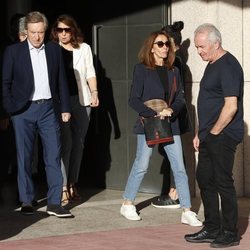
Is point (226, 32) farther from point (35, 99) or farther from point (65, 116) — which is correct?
point (35, 99)

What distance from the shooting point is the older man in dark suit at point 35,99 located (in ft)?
30.7

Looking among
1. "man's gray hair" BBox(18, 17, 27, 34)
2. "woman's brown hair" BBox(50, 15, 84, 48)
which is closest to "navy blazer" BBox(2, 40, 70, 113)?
"man's gray hair" BBox(18, 17, 27, 34)

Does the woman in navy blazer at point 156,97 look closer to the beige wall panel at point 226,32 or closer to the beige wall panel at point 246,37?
the beige wall panel at point 226,32

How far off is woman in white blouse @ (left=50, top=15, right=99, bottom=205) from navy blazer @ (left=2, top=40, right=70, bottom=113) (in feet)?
2.48

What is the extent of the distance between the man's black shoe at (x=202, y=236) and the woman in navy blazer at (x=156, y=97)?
0.82 meters

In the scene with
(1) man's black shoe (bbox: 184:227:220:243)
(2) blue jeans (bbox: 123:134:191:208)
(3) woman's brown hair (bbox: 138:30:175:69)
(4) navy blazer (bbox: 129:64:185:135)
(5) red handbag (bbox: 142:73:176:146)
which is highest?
(3) woman's brown hair (bbox: 138:30:175:69)

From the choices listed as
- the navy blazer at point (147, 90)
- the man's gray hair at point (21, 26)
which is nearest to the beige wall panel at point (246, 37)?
the navy blazer at point (147, 90)

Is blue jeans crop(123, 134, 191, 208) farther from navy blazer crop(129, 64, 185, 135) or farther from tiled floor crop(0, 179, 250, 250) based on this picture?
tiled floor crop(0, 179, 250, 250)

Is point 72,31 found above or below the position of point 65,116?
above

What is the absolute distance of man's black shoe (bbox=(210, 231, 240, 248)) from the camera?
8.26 metres

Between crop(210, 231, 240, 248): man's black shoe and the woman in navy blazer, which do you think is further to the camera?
the woman in navy blazer

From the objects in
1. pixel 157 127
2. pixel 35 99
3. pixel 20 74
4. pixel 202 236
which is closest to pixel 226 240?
pixel 202 236

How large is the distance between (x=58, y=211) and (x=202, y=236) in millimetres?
1736

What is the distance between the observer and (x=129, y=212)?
954 cm
